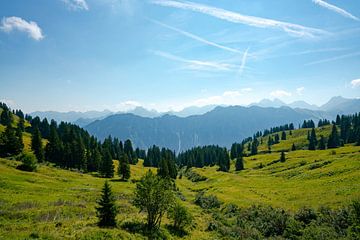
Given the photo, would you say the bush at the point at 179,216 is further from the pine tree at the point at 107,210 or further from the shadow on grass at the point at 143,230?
the pine tree at the point at 107,210

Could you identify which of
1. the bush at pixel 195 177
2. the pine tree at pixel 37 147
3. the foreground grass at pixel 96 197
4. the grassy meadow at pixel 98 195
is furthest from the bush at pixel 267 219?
the pine tree at pixel 37 147

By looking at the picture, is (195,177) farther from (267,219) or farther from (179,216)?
(179,216)

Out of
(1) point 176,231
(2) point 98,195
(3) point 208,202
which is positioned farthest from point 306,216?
(2) point 98,195

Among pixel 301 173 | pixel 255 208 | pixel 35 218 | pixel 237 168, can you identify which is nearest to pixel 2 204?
pixel 35 218

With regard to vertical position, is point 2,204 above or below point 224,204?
above

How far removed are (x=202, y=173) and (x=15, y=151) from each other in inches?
3084

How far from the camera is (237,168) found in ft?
438

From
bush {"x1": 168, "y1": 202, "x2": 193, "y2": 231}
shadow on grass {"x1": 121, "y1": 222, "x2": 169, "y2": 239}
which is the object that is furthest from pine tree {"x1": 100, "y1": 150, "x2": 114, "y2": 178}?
shadow on grass {"x1": 121, "y1": 222, "x2": 169, "y2": 239}

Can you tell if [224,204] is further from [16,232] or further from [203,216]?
[16,232]

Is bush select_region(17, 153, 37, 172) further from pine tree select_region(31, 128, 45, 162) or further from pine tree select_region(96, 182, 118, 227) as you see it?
pine tree select_region(96, 182, 118, 227)

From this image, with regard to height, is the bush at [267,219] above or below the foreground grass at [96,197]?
below

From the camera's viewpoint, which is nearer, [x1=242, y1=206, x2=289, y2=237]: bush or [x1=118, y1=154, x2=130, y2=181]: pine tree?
[x1=242, y1=206, x2=289, y2=237]: bush

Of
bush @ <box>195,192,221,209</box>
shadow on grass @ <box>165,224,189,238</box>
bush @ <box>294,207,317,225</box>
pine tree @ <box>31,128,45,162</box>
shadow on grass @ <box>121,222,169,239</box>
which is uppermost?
pine tree @ <box>31,128,45,162</box>

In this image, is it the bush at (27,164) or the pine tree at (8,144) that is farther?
the pine tree at (8,144)
